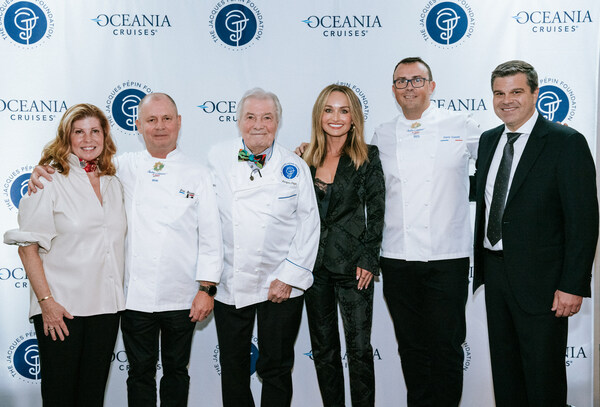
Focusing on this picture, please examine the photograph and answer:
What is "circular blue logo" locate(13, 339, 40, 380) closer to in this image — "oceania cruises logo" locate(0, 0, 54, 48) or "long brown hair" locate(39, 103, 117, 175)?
"long brown hair" locate(39, 103, 117, 175)

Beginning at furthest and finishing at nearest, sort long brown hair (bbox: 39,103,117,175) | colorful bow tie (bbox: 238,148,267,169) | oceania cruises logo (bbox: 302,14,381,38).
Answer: oceania cruises logo (bbox: 302,14,381,38), colorful bow tie (bbox: 238,148,267,169), long brown hair (bbox: 39,103,117,175)

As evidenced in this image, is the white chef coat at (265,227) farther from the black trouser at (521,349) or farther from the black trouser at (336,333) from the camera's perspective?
the black trouser at (521,349)

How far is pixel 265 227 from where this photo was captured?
8.42 feet

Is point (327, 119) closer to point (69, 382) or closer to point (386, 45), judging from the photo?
point (386, 45)

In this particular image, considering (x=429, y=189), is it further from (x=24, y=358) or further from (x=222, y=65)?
(x=24, y=358)

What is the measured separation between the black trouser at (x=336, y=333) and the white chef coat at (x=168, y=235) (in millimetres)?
583

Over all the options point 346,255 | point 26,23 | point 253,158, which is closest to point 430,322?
point 346,255

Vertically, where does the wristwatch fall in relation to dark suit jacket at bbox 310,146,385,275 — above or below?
below

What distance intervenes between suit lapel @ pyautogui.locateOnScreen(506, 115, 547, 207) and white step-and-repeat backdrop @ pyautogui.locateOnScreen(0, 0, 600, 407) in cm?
108

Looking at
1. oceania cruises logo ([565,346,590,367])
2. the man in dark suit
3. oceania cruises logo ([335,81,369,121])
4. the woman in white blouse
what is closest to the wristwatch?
the woman in white blouse

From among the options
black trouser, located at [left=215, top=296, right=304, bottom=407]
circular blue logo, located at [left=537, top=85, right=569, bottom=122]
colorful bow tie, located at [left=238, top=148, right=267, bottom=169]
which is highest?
circular blue logo, located at [left=537, top=85, right=569, bottom=122]

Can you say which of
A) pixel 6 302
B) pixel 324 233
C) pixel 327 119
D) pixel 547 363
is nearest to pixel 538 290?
pixel 547 363

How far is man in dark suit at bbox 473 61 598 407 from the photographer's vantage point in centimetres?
224

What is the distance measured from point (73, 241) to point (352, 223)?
138 centimetres
